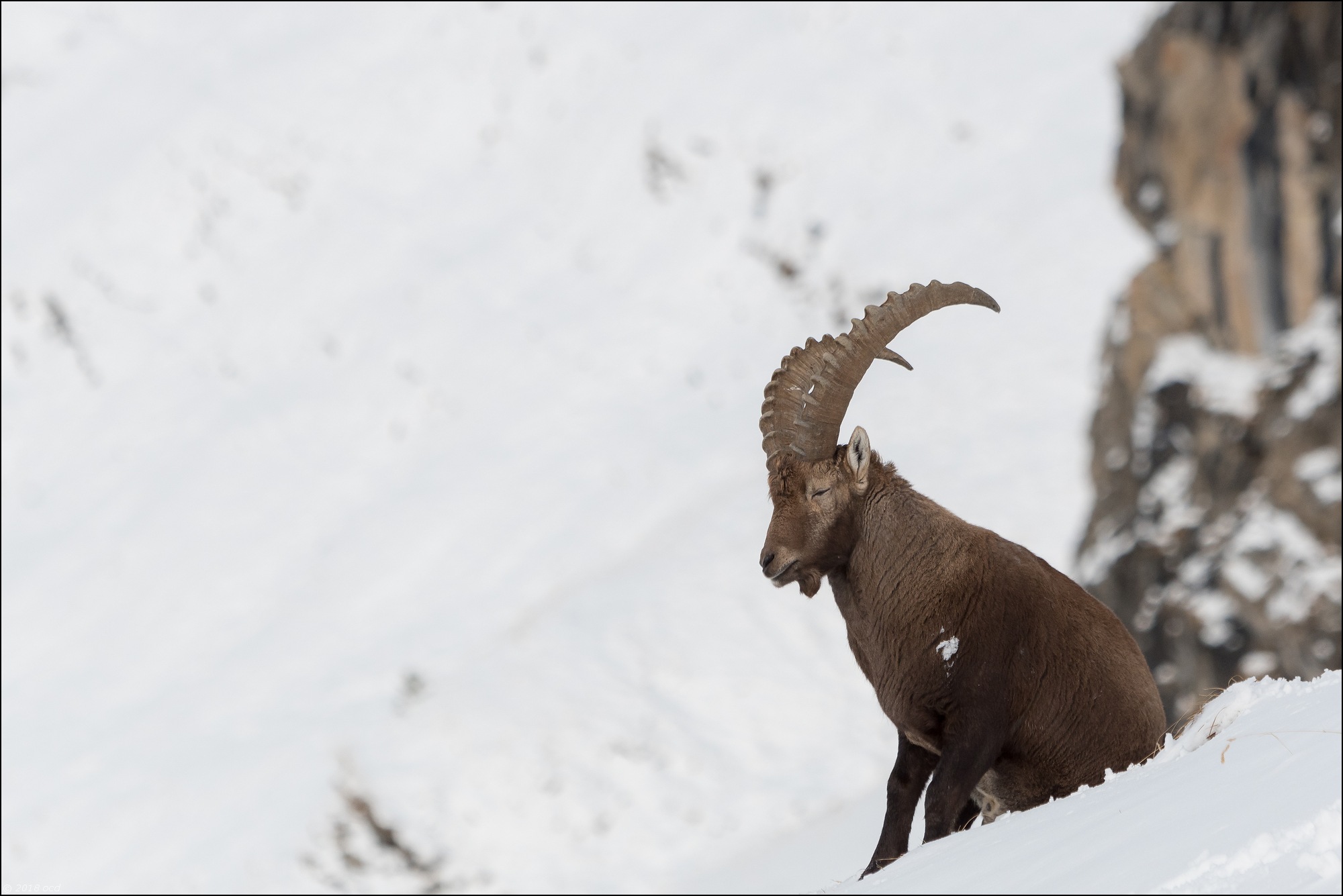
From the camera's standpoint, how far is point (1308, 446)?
1502 centimetres

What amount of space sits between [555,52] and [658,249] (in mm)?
10373

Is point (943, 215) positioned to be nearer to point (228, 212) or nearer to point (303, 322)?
point (303, 322)

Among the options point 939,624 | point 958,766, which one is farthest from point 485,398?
point 958,766

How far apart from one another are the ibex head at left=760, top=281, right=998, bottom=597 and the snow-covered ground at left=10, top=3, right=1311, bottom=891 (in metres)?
5.92

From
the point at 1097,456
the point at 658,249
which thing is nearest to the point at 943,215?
the point at 658,249

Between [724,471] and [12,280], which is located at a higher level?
[12,280]

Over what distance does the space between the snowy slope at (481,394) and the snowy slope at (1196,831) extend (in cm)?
1167

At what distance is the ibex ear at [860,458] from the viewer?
17.8 ft

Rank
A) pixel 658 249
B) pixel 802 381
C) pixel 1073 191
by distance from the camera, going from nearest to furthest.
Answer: pixel 802 381 → pixel 1073 191 → pixel 658 249

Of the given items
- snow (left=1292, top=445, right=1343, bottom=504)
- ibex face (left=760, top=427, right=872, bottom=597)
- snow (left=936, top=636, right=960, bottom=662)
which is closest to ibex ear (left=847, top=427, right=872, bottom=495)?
ibex face (left=760, top=427, right=872, bottom=597)

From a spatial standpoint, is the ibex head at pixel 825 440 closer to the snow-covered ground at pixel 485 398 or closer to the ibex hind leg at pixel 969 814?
the ibex hind leg at pixel 969 814

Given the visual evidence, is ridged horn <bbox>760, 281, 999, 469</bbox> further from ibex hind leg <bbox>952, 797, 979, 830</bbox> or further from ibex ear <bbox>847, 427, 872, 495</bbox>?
ibex hind leg <bbox>952, 797, 979, 830</bbox>

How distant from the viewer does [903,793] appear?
521cm

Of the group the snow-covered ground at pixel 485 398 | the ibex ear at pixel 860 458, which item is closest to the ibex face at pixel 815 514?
the ibex ear at pixel 860 458
